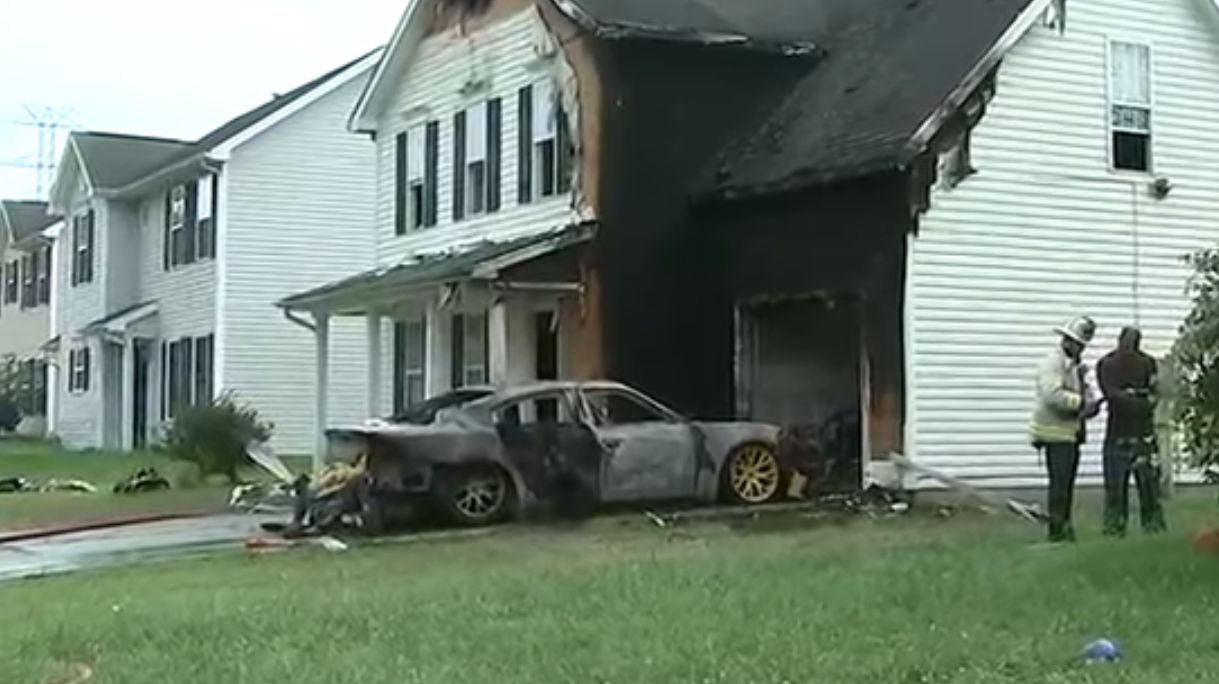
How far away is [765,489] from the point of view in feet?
65.8

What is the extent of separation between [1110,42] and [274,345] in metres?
19.8

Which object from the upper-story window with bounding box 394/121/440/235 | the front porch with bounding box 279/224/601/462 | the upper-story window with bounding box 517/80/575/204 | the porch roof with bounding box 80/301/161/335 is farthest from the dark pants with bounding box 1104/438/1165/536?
the porch roof with bounding box 80/301/161/335

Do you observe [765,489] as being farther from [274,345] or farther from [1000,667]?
[274,345]

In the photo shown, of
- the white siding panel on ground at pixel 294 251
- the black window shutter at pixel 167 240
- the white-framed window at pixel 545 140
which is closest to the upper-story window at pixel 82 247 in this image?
the black window shutter at pixel 167 240

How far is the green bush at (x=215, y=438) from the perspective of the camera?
89.1ft

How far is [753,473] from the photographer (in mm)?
19938

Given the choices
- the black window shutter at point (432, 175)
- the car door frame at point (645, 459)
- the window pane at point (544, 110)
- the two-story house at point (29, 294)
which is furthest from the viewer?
the two-story house at point (29, 294)

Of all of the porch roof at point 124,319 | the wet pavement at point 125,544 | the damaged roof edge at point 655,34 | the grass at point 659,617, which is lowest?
the wet pavement at point 125,544

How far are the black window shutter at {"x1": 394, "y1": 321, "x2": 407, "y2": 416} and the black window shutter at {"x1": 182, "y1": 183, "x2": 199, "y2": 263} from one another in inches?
389

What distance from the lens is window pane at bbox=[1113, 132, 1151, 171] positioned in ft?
72.2

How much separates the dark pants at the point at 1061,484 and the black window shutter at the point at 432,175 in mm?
14665

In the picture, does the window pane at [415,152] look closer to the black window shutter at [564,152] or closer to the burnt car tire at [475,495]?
the black window shutter at [564,152]

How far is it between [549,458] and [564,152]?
20.4 feet

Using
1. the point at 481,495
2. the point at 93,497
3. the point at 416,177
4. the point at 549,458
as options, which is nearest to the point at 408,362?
the point at 416,177
